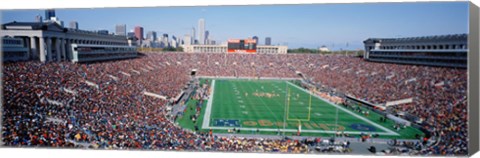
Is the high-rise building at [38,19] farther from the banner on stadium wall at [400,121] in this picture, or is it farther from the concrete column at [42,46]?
the banner on stadium wall at [400,121]

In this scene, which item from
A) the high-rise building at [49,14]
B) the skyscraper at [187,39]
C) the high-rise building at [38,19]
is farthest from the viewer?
the skyscraper at [187,39]

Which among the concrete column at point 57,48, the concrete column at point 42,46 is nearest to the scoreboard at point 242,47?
the concrete column at point 57,48

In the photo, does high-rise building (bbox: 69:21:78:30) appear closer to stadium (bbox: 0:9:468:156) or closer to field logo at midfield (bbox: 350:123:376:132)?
stadium (bbox: 0:9:468:156)

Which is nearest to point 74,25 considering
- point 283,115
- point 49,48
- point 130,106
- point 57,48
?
point 49,48

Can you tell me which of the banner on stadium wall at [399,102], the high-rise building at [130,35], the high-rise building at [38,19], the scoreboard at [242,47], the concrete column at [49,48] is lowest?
the banner on stadium wall at [399,102]

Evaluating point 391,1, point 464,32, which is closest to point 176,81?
point 391,1

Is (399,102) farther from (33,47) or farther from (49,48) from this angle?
(33,47)

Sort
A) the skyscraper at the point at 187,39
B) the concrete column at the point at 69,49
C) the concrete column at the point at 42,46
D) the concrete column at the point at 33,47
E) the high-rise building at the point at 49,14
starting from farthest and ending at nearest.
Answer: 1. the skyscraper at the point at 187,39
2. the concrete column at the point at 69,49
3. the concrete column at the point at 42,46
4. the concrete column at the point at 33,47
5. the high-rise building at the point at 49,14

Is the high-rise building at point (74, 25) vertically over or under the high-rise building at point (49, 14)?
under
